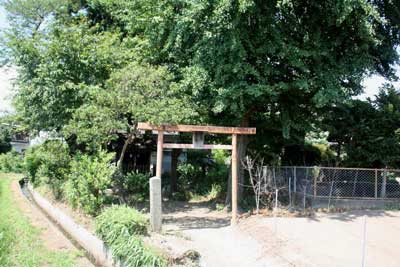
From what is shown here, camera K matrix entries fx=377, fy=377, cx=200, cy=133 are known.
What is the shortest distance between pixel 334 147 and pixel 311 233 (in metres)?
9.14

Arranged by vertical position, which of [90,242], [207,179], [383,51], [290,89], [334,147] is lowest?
[90,242]

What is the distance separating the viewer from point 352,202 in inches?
538

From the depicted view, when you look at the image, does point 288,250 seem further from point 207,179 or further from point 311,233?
point 207,179

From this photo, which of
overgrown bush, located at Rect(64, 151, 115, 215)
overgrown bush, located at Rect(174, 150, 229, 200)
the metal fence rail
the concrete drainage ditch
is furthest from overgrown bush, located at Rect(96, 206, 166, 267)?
overgrown bush, located at Rect(174, 150, 229, 200)

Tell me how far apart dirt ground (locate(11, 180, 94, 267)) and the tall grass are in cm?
19

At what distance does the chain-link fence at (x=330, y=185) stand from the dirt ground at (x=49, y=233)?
259 inches

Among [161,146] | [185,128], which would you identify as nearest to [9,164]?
[161,146]

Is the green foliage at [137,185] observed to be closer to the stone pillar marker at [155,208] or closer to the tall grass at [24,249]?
the tall grass at [24,249]

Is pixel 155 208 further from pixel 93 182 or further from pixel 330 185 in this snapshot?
pixel 330 185

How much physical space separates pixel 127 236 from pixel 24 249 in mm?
3263

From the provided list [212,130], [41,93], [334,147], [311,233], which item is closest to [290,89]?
[212,130]

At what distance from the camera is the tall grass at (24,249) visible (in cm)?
823

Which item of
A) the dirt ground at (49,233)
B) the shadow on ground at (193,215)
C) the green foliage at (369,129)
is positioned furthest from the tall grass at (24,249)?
the green foliage at (369,129)

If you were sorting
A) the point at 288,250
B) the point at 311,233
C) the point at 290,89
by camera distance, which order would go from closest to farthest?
1. the point at 288,250
2. the point at 311,233
3. the point at 290,89
